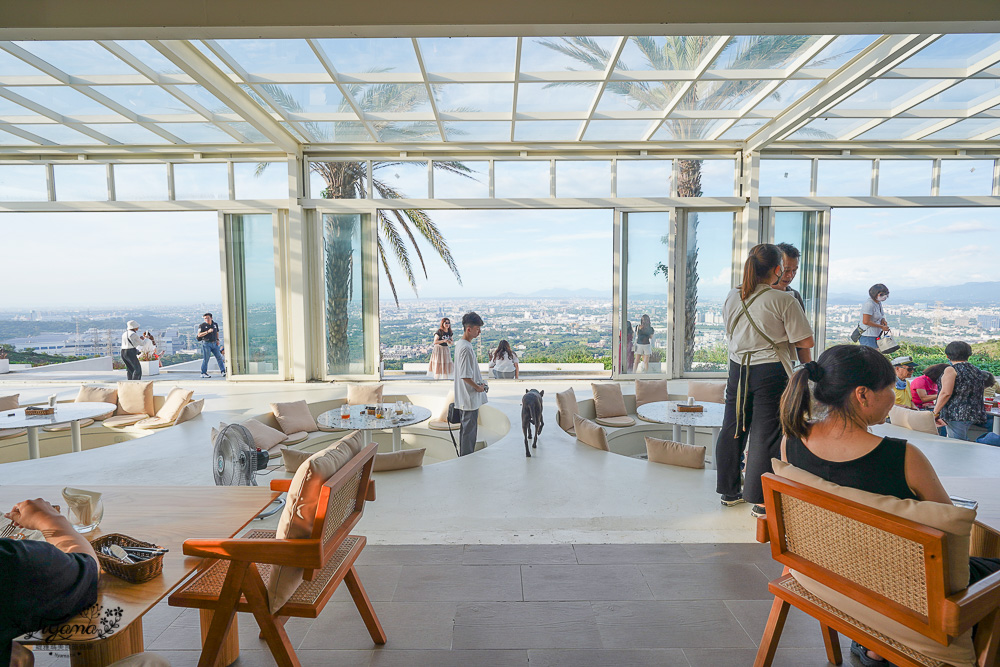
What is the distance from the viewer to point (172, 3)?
3.38 metres

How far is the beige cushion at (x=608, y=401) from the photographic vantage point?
6621mm

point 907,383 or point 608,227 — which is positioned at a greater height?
point 608,227

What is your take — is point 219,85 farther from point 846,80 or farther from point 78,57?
point 846,80

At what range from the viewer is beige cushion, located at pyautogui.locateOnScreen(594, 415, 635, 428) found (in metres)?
6.43

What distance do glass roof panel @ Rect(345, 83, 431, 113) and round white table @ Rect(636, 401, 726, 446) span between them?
4763 mm

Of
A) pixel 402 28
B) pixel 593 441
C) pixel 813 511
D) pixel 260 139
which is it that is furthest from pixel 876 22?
pixel 260 139

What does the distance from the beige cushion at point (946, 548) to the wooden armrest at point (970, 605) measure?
29mm

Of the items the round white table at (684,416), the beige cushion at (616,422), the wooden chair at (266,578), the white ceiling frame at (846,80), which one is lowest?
the beige cushion at (616,422)

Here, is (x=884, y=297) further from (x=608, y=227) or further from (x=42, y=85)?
(x=42, y=85)

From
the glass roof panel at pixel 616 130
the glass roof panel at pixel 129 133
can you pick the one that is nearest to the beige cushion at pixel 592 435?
the glass roof panel at pixel 616 130

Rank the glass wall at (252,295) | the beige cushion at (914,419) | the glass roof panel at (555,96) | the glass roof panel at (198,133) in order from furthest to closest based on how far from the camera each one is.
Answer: the glass wall at (252,295), the glass roof panel at (198,133), the glass roof panel at (555,96), the beige cushion at (914,419)

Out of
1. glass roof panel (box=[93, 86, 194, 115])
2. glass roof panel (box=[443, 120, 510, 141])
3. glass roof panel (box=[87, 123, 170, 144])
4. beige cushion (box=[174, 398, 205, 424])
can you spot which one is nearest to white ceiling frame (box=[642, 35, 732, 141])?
glass roof panel (box=[443, 120, 510, 141])

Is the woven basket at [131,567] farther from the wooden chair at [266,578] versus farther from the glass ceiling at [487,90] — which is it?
the glass ceiling at [487,90]

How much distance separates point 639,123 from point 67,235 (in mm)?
13109
